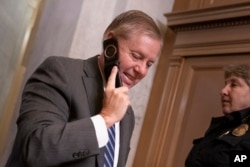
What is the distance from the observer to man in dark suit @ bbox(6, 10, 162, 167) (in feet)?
2.81

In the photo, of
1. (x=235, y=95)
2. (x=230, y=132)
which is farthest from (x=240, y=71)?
(x=230, y=132)

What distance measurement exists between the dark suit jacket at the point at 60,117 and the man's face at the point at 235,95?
1.09 m

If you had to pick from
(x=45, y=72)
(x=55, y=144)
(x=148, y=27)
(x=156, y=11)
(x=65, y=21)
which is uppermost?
(x=156, y=11)

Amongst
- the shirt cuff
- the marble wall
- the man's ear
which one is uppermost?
the marble wall

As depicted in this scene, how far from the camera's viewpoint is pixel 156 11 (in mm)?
2785

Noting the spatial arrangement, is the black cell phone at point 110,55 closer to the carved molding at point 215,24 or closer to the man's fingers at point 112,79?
the man's fingers at point 112,79

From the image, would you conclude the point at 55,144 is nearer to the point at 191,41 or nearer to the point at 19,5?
the point at 19,5

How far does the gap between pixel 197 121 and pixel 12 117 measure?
1.24 meters

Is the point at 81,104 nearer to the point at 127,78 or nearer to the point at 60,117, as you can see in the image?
the point at 60,117

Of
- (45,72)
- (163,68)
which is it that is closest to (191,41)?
(163,68)

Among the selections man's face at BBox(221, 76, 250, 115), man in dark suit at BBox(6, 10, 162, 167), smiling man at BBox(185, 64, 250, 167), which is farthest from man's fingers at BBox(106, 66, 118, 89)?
man's face at BBox(221, 76, 250, 115)

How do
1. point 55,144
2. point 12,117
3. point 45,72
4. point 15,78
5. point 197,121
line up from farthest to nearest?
point 197,121 → point 15,78 → point 12,117 → point 45,72 → point 55,144

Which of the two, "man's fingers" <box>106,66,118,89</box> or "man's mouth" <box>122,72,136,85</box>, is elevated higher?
"man's mouth" <box>122,72,136,85</box>

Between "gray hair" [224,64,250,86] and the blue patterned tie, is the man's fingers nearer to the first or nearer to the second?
the blue patterned tie
